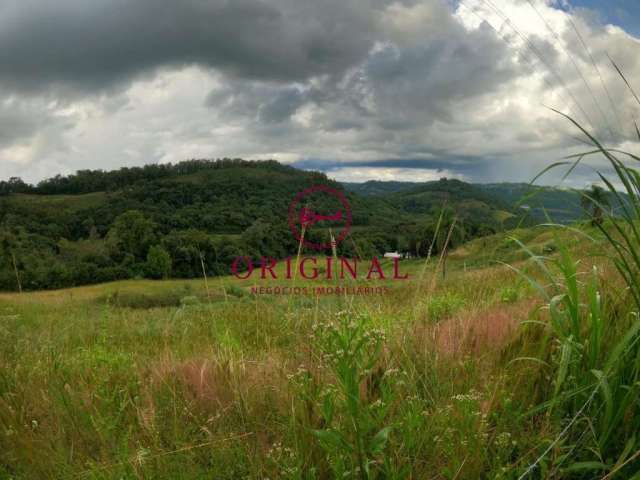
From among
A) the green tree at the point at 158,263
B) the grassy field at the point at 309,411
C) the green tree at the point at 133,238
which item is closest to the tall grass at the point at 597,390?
the grassy field at the point at 309,411

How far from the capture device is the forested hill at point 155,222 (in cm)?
6444

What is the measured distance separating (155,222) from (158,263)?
35.7 m

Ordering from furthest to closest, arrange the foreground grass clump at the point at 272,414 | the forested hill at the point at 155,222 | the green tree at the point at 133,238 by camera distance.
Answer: the green tree at the point at 133,238, the forested hill at the point at 155,222, the foreground grass clump at the point at 272,414

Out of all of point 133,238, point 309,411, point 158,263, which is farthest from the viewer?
point 133,238

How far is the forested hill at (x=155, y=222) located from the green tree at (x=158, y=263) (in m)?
0.16

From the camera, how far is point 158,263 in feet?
236

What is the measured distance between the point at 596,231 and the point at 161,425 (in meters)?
3.06

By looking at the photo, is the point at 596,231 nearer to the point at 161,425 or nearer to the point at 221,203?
the point at 161,425

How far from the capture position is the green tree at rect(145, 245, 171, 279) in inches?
2726

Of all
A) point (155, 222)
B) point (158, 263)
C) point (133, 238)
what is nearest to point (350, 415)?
point (158, 263)

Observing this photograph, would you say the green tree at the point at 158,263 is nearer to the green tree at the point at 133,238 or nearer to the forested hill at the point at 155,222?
the forested hill at the point at 155,222

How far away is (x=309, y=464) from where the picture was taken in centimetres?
212

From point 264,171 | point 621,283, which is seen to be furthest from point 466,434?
point 264,171

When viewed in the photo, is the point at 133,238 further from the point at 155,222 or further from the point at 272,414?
the point at 272,414
